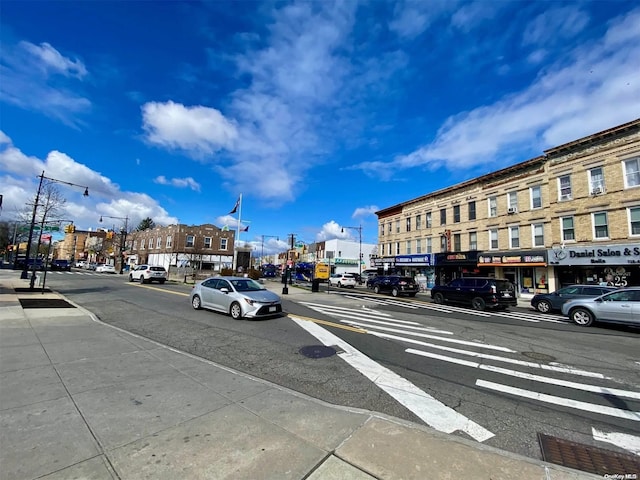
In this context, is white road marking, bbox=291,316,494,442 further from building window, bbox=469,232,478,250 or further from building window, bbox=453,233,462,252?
building window, bbox=453,233,462,252

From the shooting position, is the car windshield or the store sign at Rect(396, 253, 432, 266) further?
the store sign at Rect(396, 253, 432, 266)

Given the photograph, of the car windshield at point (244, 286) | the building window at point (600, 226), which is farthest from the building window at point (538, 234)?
the car windshield at point (244, 286)

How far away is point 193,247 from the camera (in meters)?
47.7

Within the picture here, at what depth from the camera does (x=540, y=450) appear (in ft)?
11.3

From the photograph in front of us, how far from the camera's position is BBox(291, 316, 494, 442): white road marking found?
3.91m

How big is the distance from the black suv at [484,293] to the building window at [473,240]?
38.4 feet

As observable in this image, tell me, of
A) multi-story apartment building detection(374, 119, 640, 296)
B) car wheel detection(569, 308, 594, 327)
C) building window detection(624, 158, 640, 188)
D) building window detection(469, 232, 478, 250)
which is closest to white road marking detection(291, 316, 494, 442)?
car wheel detection(569, 308, 594, 327)

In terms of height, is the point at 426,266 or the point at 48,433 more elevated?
the point at 426,266

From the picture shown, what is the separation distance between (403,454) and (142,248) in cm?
6430

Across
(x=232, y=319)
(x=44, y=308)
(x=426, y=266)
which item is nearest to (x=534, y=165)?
(x=426, y=266)

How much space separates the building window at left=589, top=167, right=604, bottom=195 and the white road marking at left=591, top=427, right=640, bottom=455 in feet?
75.7

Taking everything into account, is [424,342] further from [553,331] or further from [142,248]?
[142,248]

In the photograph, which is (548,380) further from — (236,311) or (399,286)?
(399,286)

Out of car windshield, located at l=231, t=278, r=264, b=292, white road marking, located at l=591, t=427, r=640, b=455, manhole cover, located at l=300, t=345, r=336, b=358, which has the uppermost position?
car windshield, located at l=231, t=278, r=264, b=292
